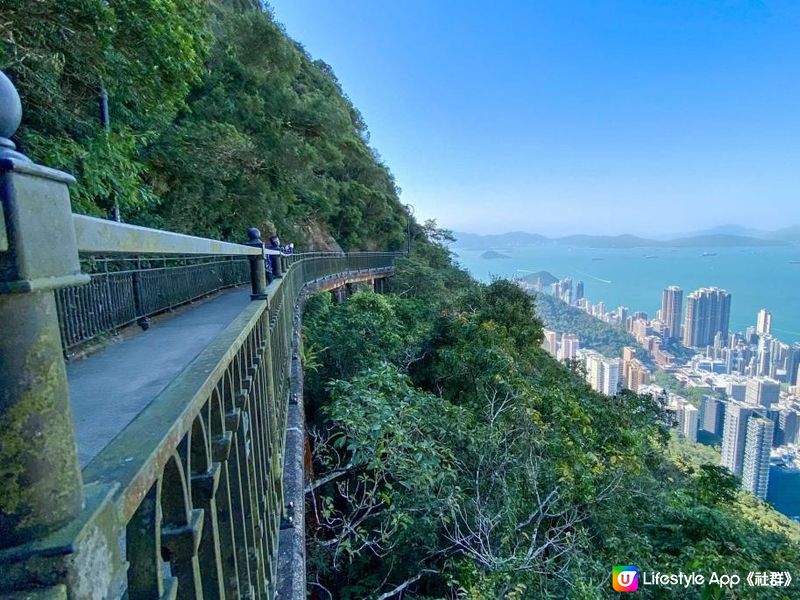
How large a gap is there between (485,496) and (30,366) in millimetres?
6001

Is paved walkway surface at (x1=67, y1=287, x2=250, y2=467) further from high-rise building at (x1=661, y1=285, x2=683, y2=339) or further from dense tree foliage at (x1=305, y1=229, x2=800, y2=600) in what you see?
high-rise building at (x1=661, y1=285, x2=683, y2=339)

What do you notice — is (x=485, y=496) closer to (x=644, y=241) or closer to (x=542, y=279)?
(x=542, y=279)

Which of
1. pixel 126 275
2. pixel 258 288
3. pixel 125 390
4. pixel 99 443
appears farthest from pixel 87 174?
pixel 99 443

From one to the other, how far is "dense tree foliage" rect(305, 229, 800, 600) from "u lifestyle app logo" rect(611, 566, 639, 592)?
0.14m

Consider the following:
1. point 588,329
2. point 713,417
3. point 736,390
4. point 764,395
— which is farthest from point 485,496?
point 588,329

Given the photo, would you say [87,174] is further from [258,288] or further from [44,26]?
[258,288]

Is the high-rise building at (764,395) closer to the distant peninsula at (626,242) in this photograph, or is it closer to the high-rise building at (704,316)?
the high-rise building at (704,316)

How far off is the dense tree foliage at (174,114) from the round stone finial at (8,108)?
527 centimetres

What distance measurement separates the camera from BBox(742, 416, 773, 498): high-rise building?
18.2m

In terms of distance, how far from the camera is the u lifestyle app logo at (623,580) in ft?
15.4

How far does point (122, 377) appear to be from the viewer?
80.9 inches

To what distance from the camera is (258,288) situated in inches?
102

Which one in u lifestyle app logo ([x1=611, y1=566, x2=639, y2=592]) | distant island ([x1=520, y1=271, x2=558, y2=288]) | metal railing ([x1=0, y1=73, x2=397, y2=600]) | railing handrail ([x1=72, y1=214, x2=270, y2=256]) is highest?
railing handrail ([x1=72, y1=214, x2=270, y2=256])

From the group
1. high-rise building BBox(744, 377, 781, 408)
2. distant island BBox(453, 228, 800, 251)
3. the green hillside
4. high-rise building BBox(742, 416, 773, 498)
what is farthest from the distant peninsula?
the green hillside
